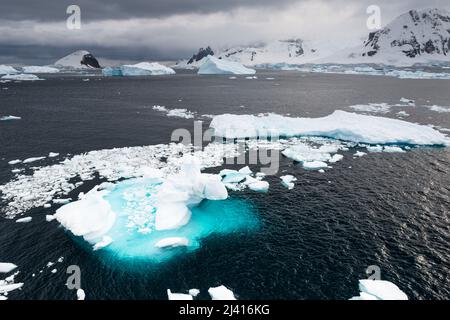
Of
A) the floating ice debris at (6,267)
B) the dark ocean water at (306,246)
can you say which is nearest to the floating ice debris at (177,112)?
the dark ocean water at (306,246)

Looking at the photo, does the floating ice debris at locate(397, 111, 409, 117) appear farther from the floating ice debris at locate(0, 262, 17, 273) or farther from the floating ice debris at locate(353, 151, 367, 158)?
the floating ice debris at locate(0, 262, 17, 273)

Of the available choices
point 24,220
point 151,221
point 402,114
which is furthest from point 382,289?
point 402,114

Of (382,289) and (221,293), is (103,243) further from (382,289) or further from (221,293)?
(382,289)

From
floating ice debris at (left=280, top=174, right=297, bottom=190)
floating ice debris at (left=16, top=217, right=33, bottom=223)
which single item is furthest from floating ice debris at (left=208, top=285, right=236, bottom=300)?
floating ice debris at (left=16, top=217, right=33, bottom=223)

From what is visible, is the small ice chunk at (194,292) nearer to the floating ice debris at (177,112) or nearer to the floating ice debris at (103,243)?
the floating ice debris at (103,243)

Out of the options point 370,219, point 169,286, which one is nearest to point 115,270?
point 169,286

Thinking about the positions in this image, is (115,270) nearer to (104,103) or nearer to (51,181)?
(51,181)
